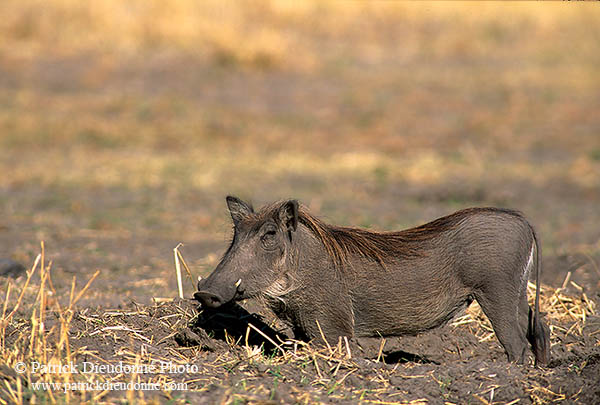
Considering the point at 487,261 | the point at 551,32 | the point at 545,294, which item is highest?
the point at 551,32

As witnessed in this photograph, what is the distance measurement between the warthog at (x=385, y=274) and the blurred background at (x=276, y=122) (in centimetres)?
184

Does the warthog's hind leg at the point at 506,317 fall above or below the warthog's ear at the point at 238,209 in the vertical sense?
below

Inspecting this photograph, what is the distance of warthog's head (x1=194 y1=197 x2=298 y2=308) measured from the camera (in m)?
4.05

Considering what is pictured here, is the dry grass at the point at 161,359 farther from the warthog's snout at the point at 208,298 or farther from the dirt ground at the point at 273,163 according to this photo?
the warthog's snout at the point at 208,298

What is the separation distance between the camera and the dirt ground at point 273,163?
3.86 m

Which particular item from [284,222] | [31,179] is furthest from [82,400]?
[31,179]

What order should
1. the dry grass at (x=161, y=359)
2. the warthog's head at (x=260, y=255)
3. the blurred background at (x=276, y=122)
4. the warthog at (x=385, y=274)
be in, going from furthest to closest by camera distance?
the blurred background at (x=276, y=122) → the warthog at (x=385, y=274) → the warthog's head at (x=260, y=255) → the dry grass at (x=161, y=359)

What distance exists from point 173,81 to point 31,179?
531 centimetres

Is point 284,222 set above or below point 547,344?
above

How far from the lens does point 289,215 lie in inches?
163

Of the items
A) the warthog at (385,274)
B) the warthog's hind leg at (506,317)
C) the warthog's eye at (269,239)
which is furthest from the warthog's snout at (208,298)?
the warthog's hind leg at (506,317)

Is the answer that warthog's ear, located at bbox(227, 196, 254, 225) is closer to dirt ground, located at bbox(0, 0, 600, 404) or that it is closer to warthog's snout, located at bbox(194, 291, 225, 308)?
warthog's snout, located at bbox(194, 291, 225, 308)

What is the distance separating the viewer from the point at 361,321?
4270 millimetres

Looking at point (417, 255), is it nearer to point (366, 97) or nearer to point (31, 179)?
point (31, 179)
